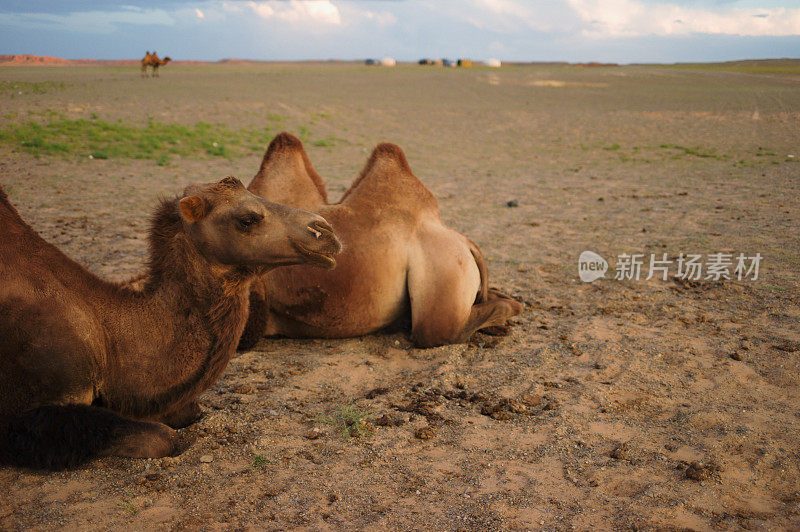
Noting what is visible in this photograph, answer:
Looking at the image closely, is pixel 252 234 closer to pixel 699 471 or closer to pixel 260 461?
pixel 260 461

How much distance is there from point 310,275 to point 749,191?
10729 mm

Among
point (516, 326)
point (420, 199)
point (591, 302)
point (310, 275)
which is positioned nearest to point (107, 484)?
point (310, 275)

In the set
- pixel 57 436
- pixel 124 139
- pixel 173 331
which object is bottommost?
pixel 57 436

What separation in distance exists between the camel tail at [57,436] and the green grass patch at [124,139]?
1258 centimetres

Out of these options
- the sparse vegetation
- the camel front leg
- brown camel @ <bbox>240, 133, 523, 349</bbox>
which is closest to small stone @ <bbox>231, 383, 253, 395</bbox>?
the camel front leg

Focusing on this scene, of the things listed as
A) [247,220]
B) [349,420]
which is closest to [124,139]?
[349,420]

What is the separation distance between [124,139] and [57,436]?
15.9 meters

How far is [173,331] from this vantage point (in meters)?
3.16

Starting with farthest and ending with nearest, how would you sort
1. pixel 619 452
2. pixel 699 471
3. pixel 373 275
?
pixel 373 275
pixel 619 452
pixel 699 471

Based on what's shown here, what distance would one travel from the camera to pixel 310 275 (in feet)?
15.1

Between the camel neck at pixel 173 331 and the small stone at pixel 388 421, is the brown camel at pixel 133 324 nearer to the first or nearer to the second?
the camel neck at pixel 173 331

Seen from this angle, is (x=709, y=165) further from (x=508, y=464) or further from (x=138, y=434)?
(x=138, y=434)

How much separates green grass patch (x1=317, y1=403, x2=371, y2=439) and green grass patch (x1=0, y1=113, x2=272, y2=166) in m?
12.2

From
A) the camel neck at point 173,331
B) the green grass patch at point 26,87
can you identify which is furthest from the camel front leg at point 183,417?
the green grass patch at point 26,87
